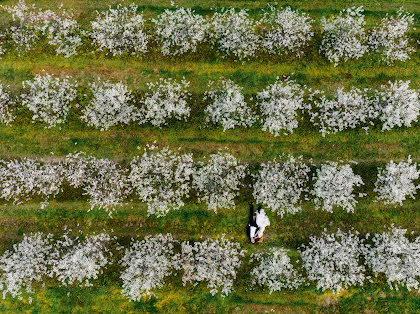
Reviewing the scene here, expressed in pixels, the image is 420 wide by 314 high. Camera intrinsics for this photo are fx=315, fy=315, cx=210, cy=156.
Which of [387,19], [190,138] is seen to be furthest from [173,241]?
[387,19]

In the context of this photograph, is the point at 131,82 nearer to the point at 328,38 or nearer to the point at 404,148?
the point at 328,38

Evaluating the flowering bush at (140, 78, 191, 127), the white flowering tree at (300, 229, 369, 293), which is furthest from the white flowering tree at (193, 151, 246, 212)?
the white flowering tree at (300, 229, 369, 293)

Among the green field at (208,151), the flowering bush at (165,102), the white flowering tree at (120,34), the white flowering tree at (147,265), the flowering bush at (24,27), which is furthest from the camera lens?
the flowering bush at (24,27)

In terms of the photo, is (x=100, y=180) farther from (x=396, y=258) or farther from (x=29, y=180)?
(x=396, y=258)

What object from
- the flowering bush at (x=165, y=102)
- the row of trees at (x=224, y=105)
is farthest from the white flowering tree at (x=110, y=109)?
the flowering bush at (x=165, y=102)

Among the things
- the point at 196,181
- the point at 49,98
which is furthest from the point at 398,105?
the point at 49,98

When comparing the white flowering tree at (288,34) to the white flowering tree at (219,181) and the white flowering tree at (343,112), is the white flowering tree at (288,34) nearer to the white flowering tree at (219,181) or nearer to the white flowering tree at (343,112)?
the white flowering tree at (343,112)
